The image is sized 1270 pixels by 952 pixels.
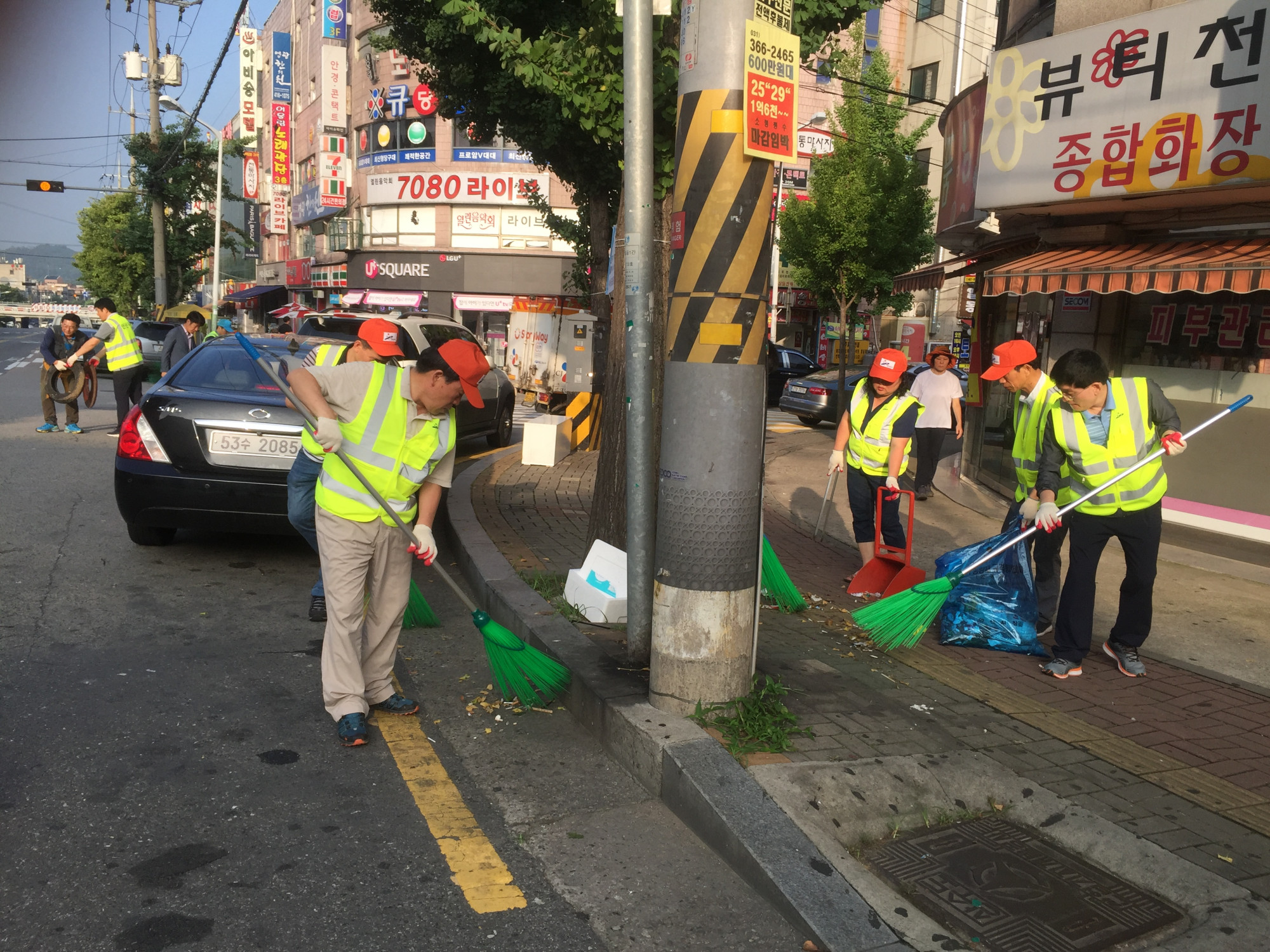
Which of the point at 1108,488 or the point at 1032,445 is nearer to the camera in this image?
the point at 1108,488

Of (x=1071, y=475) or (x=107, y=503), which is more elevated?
(x=1071, y=475)

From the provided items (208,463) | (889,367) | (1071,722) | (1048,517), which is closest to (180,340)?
(208,463)

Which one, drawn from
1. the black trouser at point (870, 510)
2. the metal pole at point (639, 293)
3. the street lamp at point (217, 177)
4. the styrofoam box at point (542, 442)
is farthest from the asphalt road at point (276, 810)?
the street lamp at point (217, 177)

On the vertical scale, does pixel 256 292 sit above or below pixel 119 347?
above

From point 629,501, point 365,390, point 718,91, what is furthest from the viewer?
point 629,501

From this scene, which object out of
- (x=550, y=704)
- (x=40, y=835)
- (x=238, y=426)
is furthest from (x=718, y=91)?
(x=238, y=426)

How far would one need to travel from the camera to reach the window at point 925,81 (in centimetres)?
3631

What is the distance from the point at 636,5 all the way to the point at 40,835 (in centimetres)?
368

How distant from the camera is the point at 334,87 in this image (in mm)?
40812

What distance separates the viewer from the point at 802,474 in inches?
514

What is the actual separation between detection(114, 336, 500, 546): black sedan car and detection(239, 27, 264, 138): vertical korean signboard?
44.5 metres

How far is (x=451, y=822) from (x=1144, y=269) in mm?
6641

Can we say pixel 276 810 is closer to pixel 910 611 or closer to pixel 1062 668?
pixel 910 611

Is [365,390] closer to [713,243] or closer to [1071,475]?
[713,243]
